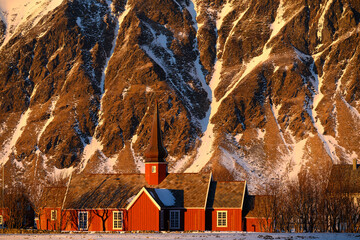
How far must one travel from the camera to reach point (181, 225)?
110750 millimetres

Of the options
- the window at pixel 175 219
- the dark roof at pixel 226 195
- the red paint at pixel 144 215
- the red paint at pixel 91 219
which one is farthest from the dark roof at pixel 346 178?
the red paint at pixel 91 219

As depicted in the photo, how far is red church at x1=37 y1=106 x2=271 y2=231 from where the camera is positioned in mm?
109312

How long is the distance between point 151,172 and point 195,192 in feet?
24.7

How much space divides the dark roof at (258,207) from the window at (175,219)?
8.98 metres

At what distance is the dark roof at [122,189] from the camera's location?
11219 cm

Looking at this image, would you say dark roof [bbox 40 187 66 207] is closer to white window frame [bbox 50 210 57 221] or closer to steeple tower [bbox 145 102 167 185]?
white window frame [bbox 50 210 57 221]

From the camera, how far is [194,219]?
111 metres

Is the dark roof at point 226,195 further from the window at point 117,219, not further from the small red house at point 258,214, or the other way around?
the window at point 117,219

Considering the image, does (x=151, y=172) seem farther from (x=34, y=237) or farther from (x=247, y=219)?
(x=34, y=237)

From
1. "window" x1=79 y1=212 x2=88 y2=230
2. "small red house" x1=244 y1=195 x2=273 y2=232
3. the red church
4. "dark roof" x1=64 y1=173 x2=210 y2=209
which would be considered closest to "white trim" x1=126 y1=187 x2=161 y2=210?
the red church

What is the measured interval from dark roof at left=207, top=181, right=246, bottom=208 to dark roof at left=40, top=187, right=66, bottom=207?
71.8ft

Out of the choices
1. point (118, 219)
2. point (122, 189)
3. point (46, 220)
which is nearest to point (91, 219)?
point (118, 219)

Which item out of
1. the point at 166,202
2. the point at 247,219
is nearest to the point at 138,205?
the point at 166,202

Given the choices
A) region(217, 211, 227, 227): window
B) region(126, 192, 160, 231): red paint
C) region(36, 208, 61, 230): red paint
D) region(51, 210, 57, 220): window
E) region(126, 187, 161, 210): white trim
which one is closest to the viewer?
region(126, 187, 161, 210): white trim
